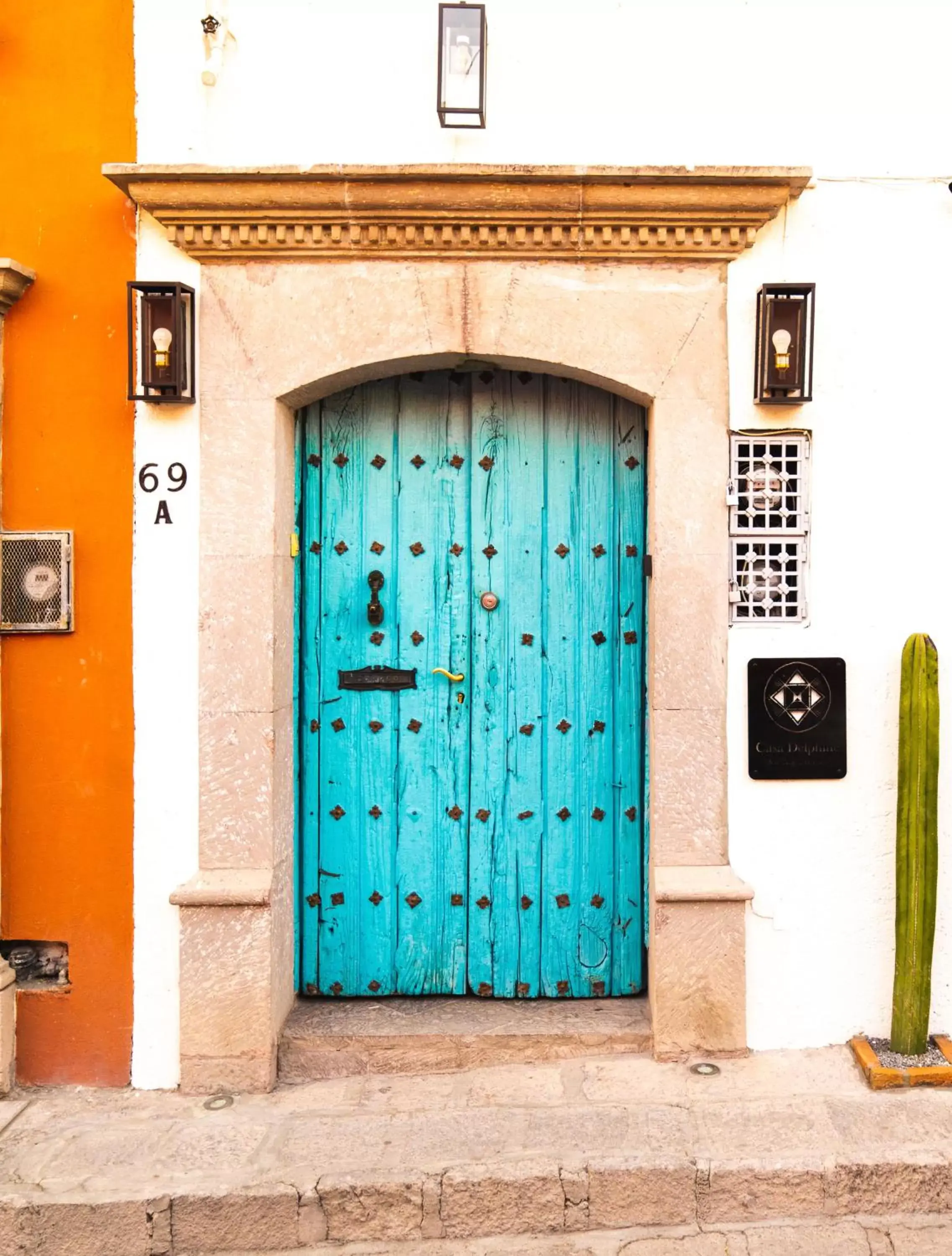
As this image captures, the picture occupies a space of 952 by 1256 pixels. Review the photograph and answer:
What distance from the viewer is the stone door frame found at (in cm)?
335

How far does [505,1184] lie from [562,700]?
164cm

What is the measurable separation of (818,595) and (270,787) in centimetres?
209

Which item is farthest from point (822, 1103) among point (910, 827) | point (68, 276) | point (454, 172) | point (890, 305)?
point (68, 276)

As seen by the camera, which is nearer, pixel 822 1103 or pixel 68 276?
pixel 822 1103

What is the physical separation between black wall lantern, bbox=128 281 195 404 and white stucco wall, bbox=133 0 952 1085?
0.33 ft

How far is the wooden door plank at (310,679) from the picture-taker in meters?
3.68

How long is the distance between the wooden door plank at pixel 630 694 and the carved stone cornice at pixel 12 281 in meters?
2.18

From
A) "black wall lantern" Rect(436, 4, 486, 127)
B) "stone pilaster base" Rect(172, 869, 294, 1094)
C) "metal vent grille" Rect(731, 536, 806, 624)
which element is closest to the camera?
"black wall lantern" Rect(436, 4, 486, 127)

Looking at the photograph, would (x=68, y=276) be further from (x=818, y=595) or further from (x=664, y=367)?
(x=818, y=595)

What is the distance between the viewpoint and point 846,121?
11.1 feet

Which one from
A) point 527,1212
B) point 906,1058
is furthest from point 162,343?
point 906,1058

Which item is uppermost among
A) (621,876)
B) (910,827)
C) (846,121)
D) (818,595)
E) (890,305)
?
(846,121)

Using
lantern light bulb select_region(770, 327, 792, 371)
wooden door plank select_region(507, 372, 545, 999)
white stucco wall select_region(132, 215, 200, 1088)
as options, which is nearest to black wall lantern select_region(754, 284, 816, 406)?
lantern light bulb select_region(770, 327, 792, 371)

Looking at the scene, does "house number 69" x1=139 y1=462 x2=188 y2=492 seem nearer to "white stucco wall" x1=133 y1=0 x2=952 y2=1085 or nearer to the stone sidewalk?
"white stucco wall" x1=133 y1=0 x2=952 y2=1085
